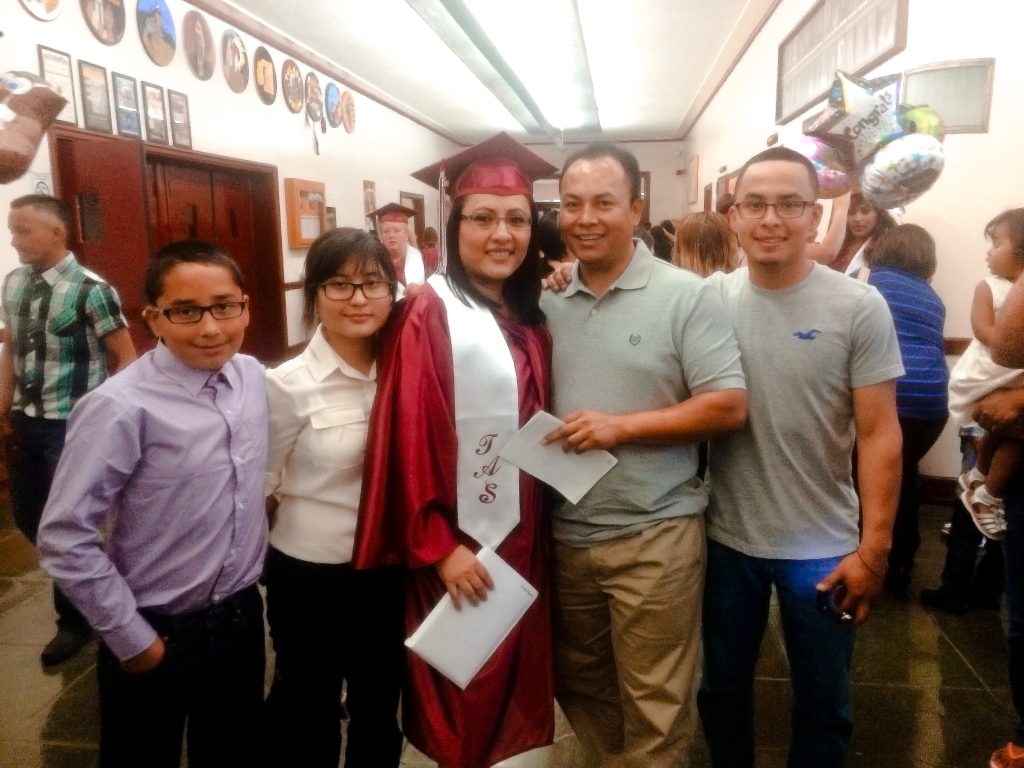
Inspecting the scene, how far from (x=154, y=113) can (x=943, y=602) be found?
4.98 m

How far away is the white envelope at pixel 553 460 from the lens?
1.29 meters

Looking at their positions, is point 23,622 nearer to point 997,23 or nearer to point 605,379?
point 605,379

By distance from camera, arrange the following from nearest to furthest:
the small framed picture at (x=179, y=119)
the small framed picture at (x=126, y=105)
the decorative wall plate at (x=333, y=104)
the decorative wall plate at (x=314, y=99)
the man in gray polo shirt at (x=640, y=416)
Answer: the man in gray polo shirt at (x=640, y=416) < the small framed picture at (x=126, y=105) < the small framed picture at (x=179, y=119) < the decorative wall plate at (x=314, y=99) < the decorative wall plate at (x=333, y=104)

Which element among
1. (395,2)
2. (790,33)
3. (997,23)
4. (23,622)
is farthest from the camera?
(395,2)

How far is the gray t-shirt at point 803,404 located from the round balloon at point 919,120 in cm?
160

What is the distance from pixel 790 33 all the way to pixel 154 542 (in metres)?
4.93

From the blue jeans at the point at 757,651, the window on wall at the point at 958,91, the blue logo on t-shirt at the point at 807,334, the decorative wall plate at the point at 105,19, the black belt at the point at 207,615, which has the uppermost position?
the decorative wall plate at the point at 105,19

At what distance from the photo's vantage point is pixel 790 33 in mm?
4543

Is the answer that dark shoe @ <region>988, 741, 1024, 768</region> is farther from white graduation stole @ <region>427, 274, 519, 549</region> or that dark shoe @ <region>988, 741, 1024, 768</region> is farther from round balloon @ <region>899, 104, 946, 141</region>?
round balloon @ <region>899, 104, 946, 141</region>

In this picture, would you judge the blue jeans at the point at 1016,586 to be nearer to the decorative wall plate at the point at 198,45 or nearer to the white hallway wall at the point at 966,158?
A: the white hallway wall at the point at 966,158

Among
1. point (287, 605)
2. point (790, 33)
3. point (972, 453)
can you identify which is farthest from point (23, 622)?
point (790, 33)

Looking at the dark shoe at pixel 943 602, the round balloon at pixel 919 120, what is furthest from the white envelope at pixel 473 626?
the round balloon at pixel 919 120

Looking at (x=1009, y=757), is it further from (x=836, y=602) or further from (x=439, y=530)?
(x=439, y=530)

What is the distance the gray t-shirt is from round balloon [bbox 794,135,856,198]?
145 centimetres
